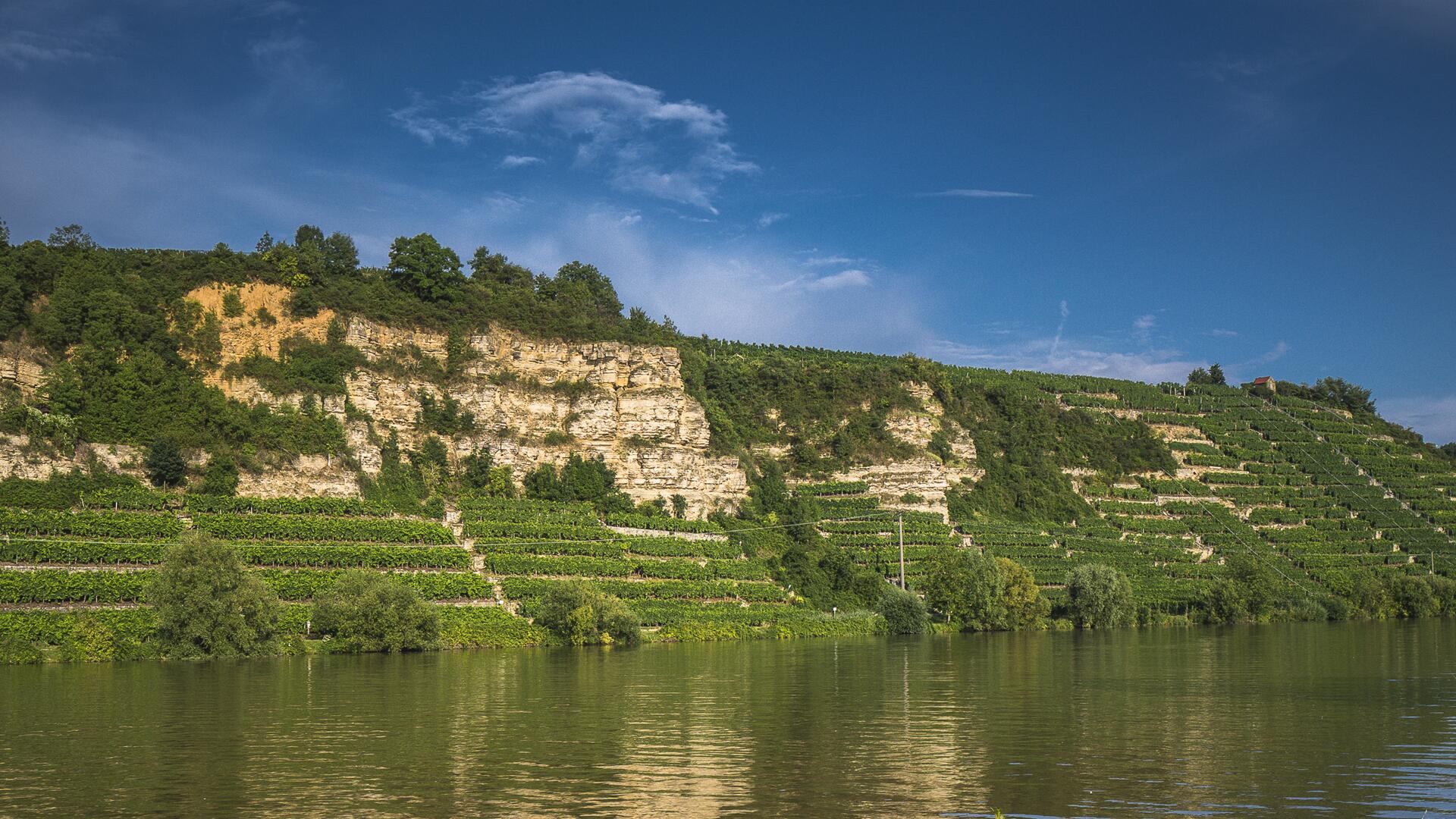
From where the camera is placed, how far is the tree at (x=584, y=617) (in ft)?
198

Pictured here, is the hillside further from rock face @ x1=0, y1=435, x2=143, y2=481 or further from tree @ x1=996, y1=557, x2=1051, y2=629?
tree @ x1=996, y1=557, x2=1051, y2=629

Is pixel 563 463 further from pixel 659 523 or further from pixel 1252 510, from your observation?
pixel 1252 510

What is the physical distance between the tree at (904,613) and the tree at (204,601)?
41091 millimetres

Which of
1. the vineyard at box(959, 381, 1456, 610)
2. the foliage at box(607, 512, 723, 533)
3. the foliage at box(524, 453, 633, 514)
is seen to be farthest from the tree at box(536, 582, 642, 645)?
the vineyard at box(959, 381, 1456, 610)

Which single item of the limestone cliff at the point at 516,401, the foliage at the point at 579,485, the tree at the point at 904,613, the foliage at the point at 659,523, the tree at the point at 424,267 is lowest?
the tree at the point at 904,613

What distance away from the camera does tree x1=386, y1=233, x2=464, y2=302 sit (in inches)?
3551

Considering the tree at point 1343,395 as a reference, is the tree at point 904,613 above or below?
below

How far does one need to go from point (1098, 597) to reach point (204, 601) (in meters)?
59.5

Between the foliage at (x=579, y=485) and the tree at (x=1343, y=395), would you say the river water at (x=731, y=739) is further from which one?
the tree at (x=1343, y=395)

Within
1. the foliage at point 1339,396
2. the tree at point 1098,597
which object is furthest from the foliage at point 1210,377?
the tree at point 1098,597

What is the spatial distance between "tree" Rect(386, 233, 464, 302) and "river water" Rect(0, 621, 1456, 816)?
155 feet

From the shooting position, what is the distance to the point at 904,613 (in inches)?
2923

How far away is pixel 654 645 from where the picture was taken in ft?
206

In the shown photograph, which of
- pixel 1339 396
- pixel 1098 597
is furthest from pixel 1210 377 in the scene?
pixel 1098 597
